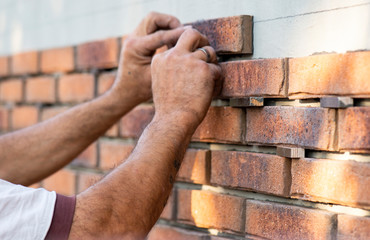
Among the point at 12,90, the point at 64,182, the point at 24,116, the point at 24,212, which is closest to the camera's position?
the point at 24,212

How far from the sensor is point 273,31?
61.5 inches

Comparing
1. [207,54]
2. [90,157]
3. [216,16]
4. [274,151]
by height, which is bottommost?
[90,157]

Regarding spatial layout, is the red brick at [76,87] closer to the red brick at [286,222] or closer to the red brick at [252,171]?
the red brick at [252,171]

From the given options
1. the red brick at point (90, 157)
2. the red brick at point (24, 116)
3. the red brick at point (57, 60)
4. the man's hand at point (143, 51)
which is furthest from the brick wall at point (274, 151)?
the red brick at point (24, 116)

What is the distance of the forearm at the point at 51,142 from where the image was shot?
1.99 m

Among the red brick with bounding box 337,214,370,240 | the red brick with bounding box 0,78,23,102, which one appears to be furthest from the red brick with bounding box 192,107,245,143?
the red brick with bounding box 0,78,23,102

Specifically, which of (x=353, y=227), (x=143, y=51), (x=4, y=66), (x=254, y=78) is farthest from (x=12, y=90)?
(x=353, y=227)

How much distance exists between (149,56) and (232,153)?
0.45 metres

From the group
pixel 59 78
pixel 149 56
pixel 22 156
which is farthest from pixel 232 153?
pixel 59 78

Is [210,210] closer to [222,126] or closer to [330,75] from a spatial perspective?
[222,126]

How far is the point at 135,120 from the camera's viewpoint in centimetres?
208

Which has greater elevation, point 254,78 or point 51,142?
point 254,78

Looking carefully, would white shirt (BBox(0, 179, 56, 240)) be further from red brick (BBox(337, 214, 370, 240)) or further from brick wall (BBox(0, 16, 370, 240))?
red brick (BBox(337, 214, 370, 240))

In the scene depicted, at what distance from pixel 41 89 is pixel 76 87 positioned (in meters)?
0.33
